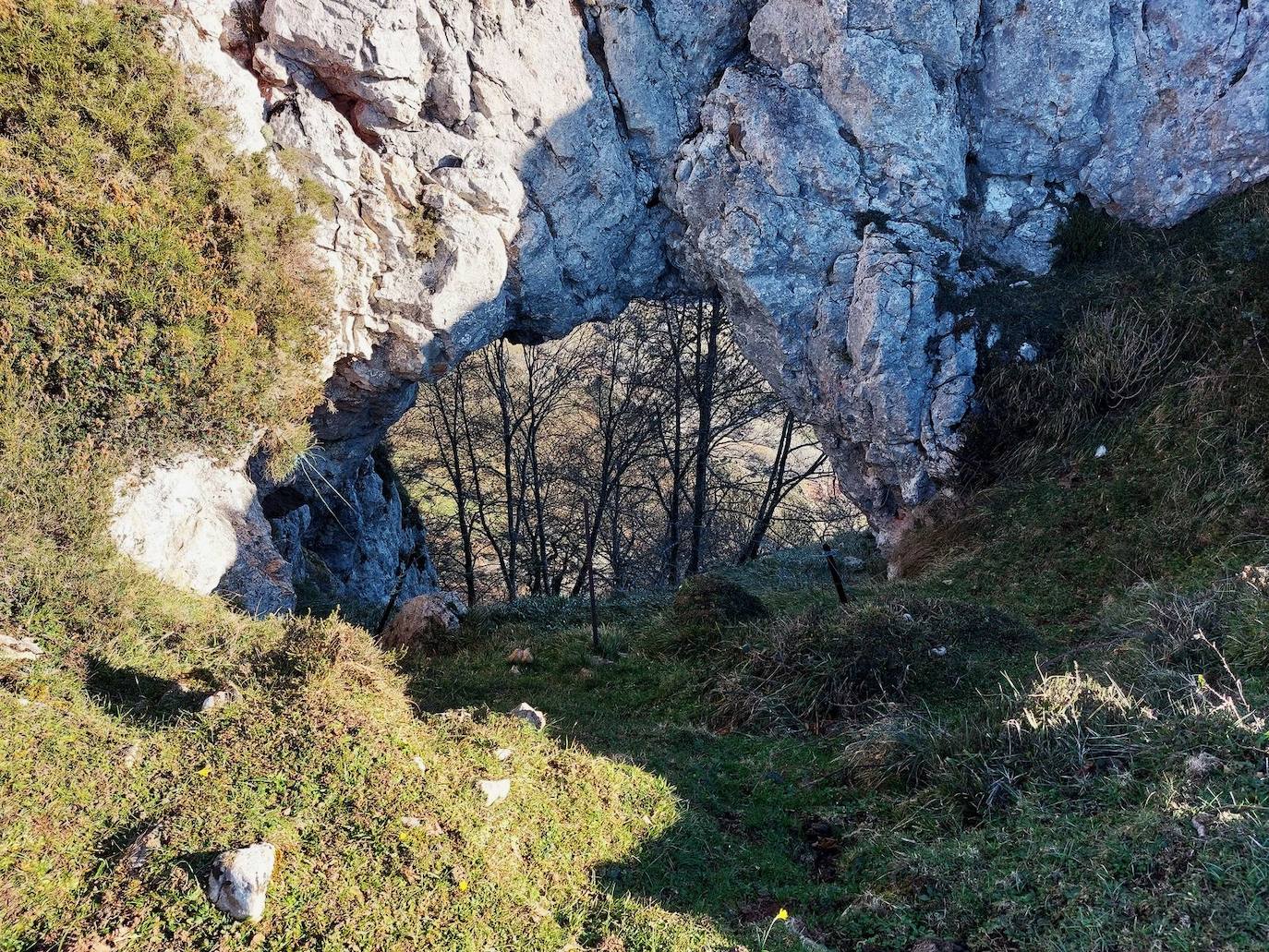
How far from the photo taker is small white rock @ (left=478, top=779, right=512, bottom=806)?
4.68m

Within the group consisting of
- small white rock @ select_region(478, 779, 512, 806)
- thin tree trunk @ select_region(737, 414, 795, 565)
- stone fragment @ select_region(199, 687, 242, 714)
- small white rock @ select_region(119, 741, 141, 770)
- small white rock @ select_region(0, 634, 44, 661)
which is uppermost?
thin tree trunk @ select_region(737, 414, 795, 565)

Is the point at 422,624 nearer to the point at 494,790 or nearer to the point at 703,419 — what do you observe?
the point at 494,790

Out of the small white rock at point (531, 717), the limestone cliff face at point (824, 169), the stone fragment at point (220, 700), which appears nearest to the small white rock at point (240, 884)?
the stone fragment at point (220, 700)

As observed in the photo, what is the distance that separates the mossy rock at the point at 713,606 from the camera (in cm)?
884

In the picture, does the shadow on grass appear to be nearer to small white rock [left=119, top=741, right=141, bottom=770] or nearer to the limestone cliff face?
small white rock [left=119, top=741, right=141, bottom=770]

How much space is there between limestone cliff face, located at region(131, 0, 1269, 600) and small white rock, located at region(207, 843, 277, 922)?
21.7 ft

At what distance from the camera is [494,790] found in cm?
473

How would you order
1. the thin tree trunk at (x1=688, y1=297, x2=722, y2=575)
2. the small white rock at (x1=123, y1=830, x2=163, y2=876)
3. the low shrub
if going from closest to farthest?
1. the small white rock at (x1=123, y1=830, x2=163, y2=876)
2. the low shrub
3. the thin tree trunk at (x1=688, y1=297, x2=722, y2=575)

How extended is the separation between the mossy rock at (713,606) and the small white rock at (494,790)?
4217 millimetres

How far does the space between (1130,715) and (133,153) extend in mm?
8589

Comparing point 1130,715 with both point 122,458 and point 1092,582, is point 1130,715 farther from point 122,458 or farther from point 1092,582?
point 122,458

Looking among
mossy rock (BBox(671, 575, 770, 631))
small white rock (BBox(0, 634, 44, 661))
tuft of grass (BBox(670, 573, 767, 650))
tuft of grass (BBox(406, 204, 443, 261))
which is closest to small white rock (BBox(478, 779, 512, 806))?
small white rock (BBox(0, 634, 44, 661))

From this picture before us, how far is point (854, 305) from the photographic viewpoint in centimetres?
1065

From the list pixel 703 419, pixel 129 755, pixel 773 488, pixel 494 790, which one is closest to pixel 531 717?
pixel 494 790
